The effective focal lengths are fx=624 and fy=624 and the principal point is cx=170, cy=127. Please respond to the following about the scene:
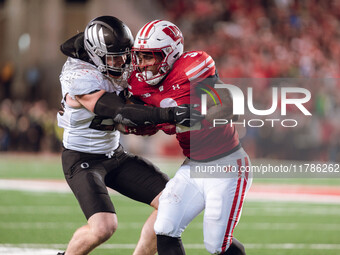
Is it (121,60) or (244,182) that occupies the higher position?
(121,60)

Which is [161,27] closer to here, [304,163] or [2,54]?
[304,163]

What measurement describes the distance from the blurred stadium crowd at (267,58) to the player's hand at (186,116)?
1009cm

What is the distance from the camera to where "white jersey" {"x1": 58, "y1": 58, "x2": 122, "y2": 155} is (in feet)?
13.1

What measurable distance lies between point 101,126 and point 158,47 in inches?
29.9

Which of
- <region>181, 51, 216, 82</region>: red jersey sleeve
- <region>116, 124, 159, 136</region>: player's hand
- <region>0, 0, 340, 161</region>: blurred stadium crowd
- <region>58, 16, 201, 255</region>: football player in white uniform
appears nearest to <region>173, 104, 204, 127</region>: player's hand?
<region>58, 16, 201, 255</region>: football player in white uniform

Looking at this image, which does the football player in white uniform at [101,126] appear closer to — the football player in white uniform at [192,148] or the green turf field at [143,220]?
the football player in white uniform at [192,148]

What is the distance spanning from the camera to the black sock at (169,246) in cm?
364

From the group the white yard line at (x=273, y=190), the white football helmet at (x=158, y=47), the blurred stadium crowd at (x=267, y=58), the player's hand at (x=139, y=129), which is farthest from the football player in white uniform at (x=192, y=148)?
the blurred stadium crowd at (x=267, y=58)

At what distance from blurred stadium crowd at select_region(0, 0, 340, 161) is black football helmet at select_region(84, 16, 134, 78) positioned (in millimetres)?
9695

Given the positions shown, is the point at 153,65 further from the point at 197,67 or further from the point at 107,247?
the point at 107,247

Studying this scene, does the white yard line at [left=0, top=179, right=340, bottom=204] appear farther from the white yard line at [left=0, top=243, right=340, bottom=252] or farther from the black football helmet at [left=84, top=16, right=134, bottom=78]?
the black football helmet at [left=84, top=16, right=134, bottom=78]

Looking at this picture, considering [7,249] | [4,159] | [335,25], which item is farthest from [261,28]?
[7,249]

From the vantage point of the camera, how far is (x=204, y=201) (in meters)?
3.79

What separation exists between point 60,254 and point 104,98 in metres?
1.14
